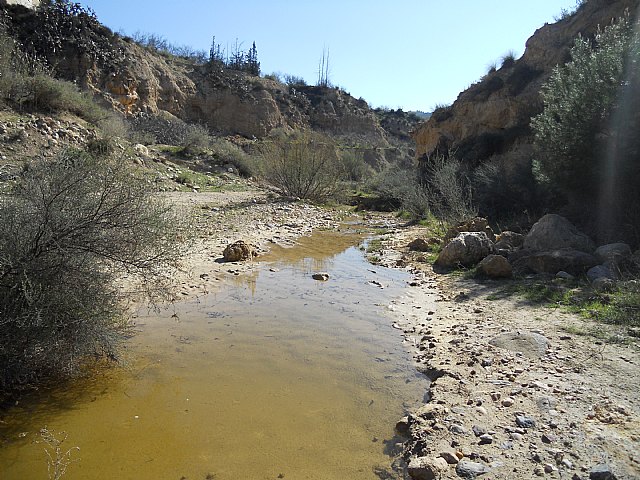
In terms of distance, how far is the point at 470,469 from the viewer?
292cm

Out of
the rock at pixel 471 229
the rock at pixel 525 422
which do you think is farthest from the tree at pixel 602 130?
the rock at pixel 525 422

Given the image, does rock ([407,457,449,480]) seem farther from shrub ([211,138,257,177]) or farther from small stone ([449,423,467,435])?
shrub ([211,138,257,177])

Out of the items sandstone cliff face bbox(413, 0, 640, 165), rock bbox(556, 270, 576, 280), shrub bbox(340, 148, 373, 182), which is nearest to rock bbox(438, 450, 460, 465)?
rock bbox(556, 270, 576, 280)

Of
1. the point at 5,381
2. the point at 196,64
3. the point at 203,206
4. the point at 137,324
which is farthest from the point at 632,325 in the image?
the point at 196,64

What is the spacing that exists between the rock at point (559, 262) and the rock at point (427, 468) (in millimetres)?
6098

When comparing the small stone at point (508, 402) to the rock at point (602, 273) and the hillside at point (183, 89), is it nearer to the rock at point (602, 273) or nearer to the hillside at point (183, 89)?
the rock at point (602, 273)

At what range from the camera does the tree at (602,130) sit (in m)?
8.97

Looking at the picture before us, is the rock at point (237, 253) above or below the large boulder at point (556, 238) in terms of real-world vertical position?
below

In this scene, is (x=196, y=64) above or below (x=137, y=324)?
above

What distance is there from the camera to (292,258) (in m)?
10.1

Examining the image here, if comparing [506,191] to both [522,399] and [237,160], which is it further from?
[237,160]

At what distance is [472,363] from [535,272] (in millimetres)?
4400

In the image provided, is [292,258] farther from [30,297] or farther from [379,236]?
[30,297]

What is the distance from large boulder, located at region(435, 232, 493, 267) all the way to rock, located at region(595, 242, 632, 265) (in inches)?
78.7
